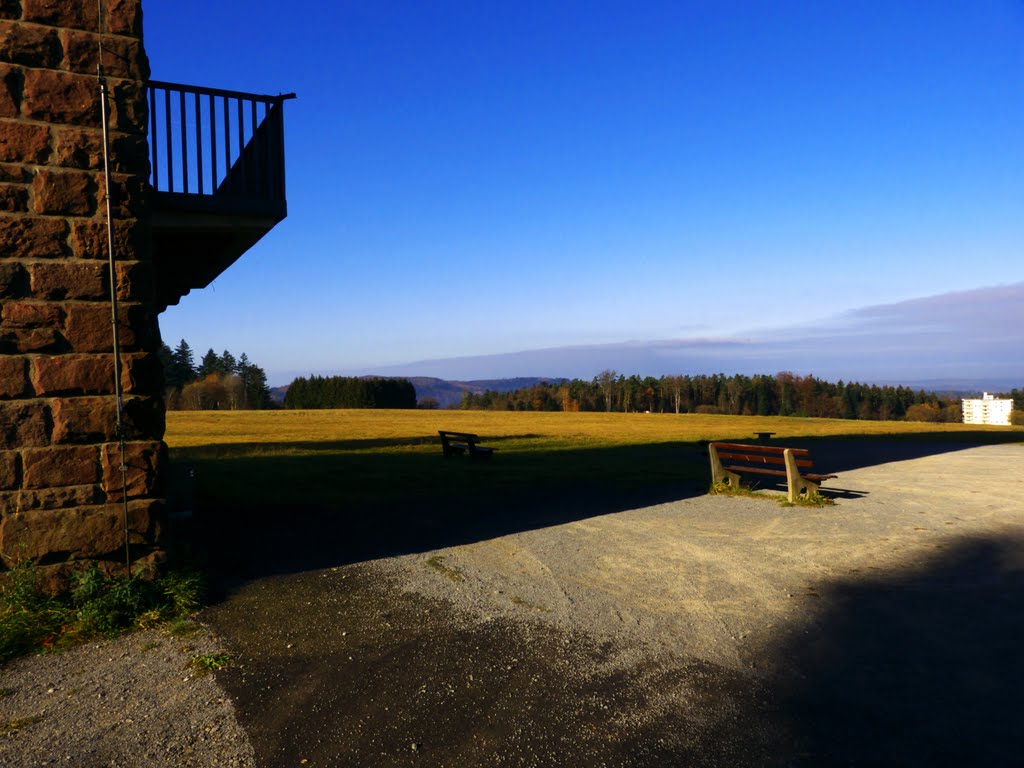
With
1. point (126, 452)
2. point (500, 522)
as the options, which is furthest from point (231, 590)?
point (500, 522)

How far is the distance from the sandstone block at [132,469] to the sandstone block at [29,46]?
122 inches

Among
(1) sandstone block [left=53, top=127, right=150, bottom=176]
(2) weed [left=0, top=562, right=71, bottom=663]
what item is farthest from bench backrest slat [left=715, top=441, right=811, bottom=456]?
(2) weed [left=0, top=562, right=71, bottom=663]

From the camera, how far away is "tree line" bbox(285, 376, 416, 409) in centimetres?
9244

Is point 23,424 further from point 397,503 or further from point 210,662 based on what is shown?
point 397,503

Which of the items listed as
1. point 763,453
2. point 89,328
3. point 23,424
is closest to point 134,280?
point 89,328

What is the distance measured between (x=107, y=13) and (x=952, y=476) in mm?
16211

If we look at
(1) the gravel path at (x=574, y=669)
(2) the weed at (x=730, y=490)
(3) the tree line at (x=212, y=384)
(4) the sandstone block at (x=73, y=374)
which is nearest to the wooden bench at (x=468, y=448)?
(2) the weed at (x=730, y=490)

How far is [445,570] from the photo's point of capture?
738 cm

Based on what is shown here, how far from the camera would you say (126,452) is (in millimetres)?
6016

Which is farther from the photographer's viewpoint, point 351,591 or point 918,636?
point 351,591

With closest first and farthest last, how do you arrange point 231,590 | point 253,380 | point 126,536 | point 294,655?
1. point 294,655
2. point 126,536
3. point 231,590
4. point 253,380

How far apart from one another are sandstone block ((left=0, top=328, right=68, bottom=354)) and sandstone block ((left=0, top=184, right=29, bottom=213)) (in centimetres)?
95

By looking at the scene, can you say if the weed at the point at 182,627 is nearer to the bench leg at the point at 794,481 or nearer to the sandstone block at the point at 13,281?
the sandstone block at the point at 13,281

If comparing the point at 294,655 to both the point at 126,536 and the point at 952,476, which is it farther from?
the point at 952,476
